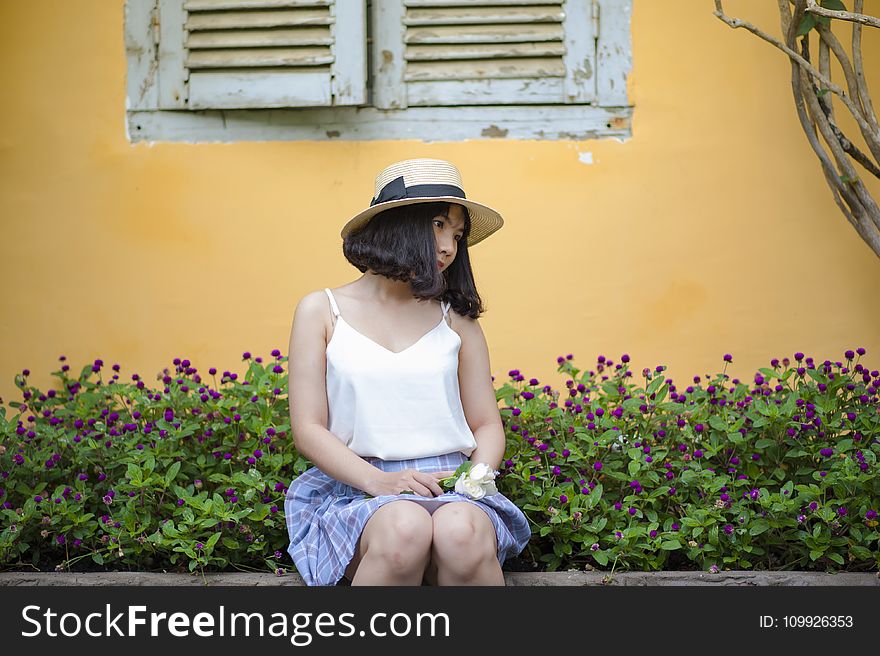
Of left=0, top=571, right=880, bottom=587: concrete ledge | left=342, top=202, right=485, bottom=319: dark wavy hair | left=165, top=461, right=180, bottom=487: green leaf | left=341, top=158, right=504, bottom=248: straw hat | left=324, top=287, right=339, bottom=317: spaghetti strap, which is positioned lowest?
left=0, top=571, right=880, bottom=587: concrete ledge

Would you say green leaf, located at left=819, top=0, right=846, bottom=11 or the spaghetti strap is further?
green leaf, located at left=819, top=0, right=846, bottom=11

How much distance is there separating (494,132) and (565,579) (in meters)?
1.97

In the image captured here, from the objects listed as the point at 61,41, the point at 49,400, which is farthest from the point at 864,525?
the point at 61,41

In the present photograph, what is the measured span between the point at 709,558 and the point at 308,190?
6.97ft

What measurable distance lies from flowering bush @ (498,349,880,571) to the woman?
27 centimetres

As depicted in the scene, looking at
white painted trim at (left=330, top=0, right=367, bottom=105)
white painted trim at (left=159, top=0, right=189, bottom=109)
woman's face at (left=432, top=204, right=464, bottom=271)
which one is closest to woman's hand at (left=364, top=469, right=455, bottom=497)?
woman's face at (left=432, top=204, right=464, bottom=271)

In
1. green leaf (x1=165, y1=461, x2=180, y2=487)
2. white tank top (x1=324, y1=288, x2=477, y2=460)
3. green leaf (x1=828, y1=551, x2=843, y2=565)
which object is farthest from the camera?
green leaf (x1=165, y1=461, x2=180, y2=487)

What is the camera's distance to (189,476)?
3025 mm

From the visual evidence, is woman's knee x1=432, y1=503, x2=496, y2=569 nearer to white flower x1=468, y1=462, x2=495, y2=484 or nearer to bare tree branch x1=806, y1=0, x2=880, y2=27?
white flower x1=468, y1=462, x2=495, y2=484

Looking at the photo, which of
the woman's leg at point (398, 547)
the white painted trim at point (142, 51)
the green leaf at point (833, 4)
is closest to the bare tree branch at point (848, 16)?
the green leaf at point (833, 4)

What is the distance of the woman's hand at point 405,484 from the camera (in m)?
2.39

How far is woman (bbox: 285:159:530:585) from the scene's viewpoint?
2.42 m

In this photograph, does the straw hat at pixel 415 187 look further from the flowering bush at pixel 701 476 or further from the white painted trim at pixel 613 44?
the white painted trim at pixel 613 44

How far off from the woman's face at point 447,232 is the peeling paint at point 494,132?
4.59ft
